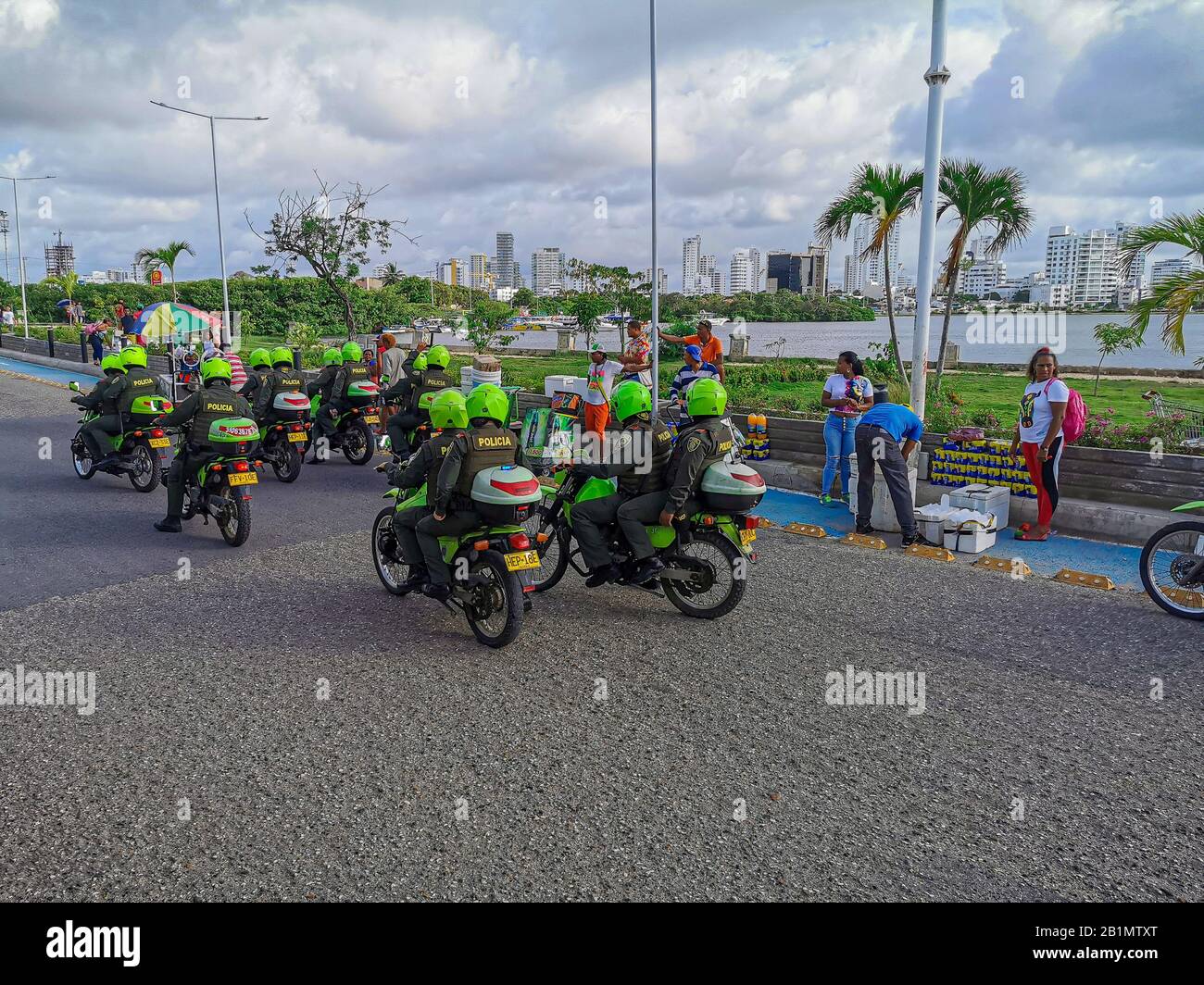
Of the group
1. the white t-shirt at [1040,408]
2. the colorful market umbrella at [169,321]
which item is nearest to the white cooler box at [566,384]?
the white t-shirt at [1040,408]

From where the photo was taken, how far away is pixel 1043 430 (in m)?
8.53

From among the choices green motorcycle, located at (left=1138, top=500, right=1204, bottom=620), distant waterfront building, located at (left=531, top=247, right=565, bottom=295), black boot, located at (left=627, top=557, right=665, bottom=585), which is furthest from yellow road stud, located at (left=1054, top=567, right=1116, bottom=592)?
distant waterfront building, located at (left=531, top=247, right=565, bottom=295)

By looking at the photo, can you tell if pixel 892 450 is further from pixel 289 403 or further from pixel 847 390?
pixel 289 403

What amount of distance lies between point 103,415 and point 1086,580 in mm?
11255

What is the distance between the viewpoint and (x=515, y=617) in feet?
19.4

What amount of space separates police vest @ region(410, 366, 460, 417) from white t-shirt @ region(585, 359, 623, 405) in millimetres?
1889

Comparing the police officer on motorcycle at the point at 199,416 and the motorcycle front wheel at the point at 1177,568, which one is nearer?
the motorcycle front wheel at the point at 1177,568

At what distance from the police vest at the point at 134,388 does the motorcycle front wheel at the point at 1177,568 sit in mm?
10965

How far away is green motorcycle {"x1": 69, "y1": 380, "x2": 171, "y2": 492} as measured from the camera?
11.2m

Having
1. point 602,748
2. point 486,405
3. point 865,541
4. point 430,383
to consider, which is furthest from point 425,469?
point 430,383

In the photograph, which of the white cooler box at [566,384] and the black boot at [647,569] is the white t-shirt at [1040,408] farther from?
the white cooler box at [566,384]

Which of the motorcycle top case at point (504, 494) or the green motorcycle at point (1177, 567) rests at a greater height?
the motorcycle top case at point (504, 494)

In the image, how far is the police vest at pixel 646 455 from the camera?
650 centimetres
